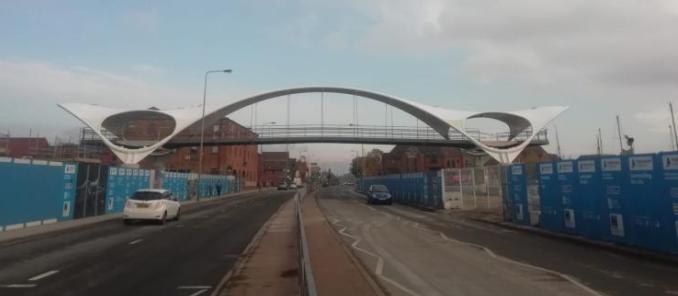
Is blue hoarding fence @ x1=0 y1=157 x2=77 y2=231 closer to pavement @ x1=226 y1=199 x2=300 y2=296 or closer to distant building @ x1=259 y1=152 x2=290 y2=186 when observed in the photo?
pavement @ x1=226 y1=199 x2=300 y2=296

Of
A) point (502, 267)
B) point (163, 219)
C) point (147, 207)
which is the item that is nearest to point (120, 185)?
point (163, 219)

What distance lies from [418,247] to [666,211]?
19.9ft

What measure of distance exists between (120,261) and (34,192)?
1175cm

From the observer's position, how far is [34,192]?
67.7 feet

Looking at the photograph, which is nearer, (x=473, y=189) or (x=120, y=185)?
(x=473, y=189)

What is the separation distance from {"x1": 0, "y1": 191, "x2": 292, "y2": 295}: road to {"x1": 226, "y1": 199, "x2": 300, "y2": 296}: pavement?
0.38 meters

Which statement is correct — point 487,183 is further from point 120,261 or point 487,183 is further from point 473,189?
point 120,261

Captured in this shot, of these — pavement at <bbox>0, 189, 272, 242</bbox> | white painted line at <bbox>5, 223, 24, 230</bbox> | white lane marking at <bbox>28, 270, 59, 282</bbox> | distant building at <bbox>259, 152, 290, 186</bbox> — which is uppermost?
distant building at <bbox>259, 152, 290, 186</bbox>

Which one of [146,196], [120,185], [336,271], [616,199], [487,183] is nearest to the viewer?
[336,271]

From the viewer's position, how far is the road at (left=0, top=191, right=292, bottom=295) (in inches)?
339

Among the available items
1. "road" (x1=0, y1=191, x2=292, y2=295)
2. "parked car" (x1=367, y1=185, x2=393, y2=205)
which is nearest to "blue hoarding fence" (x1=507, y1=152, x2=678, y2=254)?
"road" (x1=0, y1=191, x2=292, y2=295)

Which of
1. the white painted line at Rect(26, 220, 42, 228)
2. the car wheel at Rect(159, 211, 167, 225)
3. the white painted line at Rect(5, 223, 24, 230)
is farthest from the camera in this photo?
the car wheel at Rect(159, 211, 167, 225)

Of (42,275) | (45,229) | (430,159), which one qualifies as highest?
→ (430,159)

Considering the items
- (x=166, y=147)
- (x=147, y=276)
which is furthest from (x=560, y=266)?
(x=166, y=147)
